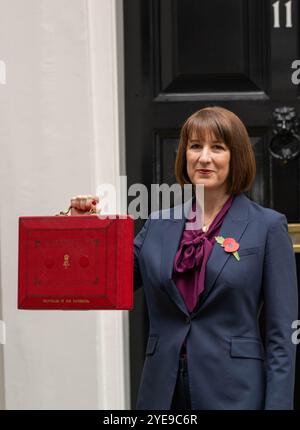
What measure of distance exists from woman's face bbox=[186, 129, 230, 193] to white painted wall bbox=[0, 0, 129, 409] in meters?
0.91

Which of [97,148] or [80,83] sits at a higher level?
[80,83]

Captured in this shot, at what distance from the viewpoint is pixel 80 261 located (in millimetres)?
2357

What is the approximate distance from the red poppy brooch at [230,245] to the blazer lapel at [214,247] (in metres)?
0.01

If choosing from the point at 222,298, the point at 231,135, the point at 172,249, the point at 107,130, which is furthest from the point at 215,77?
the point at 222,298

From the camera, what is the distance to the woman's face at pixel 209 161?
2.32 m

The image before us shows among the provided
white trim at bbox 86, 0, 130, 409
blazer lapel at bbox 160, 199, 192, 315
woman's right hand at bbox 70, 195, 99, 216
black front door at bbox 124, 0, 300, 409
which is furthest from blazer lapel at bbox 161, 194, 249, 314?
black front door at bbox 124, 0, 300, 409

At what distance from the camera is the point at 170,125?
3.40 metres

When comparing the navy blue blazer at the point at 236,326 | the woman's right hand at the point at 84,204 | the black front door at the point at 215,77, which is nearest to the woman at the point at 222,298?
the navy blue blazer at the point at 236,326

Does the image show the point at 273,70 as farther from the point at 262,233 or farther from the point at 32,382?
the point at 32,382

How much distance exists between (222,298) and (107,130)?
3.84 ft

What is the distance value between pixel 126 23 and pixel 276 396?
5.84ft

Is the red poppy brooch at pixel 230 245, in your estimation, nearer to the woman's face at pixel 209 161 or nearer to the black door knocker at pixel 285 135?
the woman's face at pixel 209 161

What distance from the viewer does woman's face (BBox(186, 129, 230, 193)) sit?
232 cm

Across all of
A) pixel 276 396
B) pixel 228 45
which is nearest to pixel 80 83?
pixel 228 45
